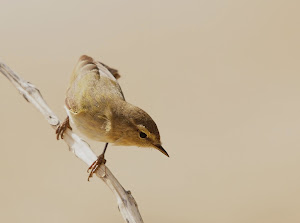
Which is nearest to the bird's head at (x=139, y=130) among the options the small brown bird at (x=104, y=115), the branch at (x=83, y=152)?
the small brown bird at (x=104, y=115)

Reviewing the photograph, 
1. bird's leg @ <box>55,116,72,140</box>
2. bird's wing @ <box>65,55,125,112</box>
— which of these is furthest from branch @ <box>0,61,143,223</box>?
bird's wing @ <box>65,55,125,112</box>

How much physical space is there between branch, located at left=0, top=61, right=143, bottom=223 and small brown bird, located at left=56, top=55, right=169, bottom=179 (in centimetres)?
7

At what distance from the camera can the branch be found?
227 cm

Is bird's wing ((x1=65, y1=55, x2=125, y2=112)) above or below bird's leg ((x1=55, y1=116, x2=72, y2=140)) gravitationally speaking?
above

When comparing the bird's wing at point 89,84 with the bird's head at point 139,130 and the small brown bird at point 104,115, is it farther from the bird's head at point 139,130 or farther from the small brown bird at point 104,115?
the bird's head at point 139,130

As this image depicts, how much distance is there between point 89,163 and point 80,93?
2.07 feet

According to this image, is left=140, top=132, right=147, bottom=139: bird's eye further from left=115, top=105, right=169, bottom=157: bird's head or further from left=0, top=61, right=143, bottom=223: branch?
left=0, top=61, right=143, bottom=223: branch

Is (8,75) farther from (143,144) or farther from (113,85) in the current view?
(143,144)

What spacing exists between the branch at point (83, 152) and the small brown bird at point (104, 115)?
67mm

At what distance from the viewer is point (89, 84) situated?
3074mm

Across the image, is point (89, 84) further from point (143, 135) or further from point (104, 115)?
point (143, 135)

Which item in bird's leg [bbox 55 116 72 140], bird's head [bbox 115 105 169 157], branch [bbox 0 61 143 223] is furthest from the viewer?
bird's leg [bbox 55 116 72 140]

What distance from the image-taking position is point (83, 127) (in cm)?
290

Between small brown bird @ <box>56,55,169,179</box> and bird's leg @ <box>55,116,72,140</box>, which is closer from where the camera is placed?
small brown bird @ <box>56,55,169,179</box>
